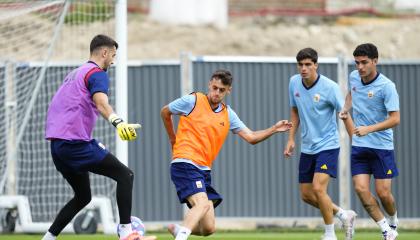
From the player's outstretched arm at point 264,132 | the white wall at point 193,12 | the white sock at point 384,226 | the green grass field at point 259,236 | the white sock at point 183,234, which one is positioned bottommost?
the green grass field at point 259,236

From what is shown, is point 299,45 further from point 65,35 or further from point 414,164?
point 414,164

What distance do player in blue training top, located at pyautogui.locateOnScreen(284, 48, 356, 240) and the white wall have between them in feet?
50.2

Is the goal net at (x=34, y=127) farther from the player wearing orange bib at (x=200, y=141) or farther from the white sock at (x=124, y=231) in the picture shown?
the white sock at (x=124, y=231)

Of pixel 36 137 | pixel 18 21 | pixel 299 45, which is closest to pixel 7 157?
pixel 36 137

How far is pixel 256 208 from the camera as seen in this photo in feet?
55.8

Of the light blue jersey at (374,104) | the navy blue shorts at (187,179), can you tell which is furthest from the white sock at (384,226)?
the navy blue shorts at (187,179)

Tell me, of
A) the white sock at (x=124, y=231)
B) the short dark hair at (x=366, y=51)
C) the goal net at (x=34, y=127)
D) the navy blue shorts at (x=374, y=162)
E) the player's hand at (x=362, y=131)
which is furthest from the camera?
the goal net at (x=34, y=127)

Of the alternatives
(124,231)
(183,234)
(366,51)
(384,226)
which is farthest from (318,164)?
(124,231)

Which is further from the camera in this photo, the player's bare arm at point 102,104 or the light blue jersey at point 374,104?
the light blue jersey at point 374,104

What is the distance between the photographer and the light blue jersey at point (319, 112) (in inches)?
498

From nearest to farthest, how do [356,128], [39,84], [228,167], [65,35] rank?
[356,128] → [39,84] → [228,167] → [65,35]

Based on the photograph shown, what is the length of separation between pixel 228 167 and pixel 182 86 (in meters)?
1.40

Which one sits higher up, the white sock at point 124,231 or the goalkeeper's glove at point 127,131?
the goalkeeper's glove at point 127,131

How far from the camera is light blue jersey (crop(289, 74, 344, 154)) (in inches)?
498
